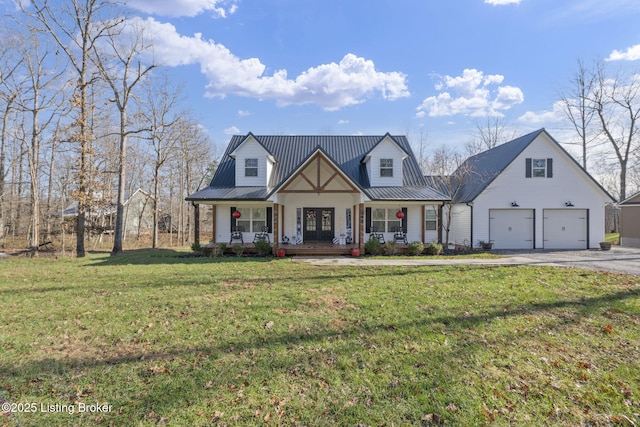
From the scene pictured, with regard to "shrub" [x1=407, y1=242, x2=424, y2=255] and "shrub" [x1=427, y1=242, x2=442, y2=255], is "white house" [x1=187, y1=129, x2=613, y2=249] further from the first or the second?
"shrub" [x1=407, y1=242, x2=424, y2=255]

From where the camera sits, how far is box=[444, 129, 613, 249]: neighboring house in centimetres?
1716

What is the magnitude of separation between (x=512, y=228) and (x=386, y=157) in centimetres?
835

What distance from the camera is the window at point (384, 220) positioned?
16.8 meters

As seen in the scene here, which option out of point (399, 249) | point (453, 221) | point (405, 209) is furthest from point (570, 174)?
point (399, 249)

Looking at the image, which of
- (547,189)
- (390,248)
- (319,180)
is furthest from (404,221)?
(547,189)

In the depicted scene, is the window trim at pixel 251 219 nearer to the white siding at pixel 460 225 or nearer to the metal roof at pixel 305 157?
the metal roof at pixel 305 157

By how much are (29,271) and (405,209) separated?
15986mm

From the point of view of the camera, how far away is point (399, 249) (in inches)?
595

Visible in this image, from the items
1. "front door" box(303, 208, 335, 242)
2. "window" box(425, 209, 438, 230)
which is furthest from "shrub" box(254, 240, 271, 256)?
"window" box(425, 209, 438, 230)

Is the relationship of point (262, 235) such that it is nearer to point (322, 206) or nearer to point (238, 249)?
point (238, 249)

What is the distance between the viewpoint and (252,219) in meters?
16.6

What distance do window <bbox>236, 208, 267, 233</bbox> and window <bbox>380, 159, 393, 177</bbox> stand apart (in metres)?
6.91

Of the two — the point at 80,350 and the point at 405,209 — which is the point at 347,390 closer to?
the point at 80,350

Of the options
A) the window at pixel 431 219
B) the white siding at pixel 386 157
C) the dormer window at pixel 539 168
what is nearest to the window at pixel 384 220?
the white siding at pixel 386 157
